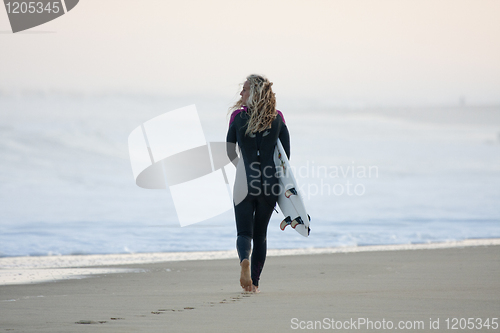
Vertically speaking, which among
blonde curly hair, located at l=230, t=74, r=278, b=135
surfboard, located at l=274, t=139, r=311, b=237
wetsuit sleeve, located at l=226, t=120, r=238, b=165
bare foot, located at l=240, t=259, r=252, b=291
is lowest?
bare foot, located at l=240, t=259, r=252, b=291

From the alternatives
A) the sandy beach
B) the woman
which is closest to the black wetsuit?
the woman

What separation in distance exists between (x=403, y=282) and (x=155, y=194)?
18.1 meters

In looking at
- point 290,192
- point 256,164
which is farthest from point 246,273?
point 256,164

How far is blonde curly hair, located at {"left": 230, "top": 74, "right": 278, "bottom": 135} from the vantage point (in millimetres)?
3990

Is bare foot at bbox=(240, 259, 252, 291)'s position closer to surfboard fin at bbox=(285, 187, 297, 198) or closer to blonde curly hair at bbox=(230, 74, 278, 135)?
surfboard fin at bbox=(285, 187, 297, 198)

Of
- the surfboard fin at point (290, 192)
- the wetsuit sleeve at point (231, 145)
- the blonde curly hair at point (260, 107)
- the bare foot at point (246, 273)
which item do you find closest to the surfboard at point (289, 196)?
the surfboard fin at point (290, 192)

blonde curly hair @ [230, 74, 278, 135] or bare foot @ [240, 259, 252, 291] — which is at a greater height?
blonde curly hair @ [230, 74, 278, 135]

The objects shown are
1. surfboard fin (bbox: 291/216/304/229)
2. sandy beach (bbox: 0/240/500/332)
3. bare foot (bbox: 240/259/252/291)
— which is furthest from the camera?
surfboard fin (bbox: 291/216/304/229)

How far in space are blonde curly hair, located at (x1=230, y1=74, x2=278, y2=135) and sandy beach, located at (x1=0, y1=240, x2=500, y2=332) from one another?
124 centimetres

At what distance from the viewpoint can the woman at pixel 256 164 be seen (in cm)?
401

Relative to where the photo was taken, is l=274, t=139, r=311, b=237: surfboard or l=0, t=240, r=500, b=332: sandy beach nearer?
l=0, t=240, r=500, b=332: sandy beach

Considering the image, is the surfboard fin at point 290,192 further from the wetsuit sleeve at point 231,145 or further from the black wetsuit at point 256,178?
the wetsuit sleeve at point 231,145

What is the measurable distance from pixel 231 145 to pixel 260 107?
0.39m

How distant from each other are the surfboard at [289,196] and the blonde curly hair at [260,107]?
0.21 metres
